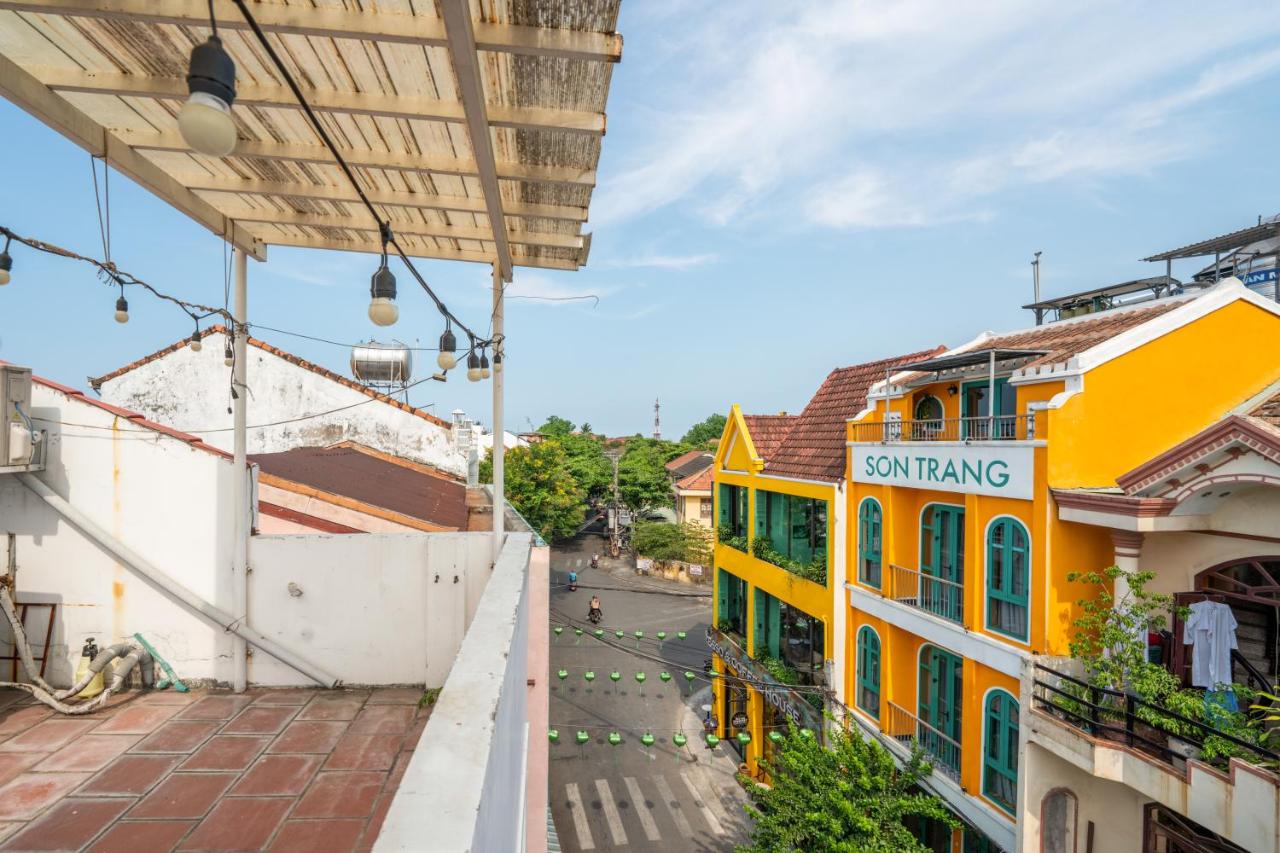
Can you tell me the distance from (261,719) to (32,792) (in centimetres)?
116

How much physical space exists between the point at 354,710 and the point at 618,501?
39143 millimetres

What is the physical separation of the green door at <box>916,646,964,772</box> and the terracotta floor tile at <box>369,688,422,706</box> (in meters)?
9.41

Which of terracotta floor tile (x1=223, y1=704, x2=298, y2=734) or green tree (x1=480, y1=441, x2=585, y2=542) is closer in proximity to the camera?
terracotta floor tile (x1=223, y1=704, x2=298, y2=734)

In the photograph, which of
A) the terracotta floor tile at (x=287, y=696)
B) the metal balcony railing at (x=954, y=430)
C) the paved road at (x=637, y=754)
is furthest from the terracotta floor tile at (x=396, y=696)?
the paved road at (x=637, y=754)

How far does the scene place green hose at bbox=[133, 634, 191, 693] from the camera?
16.4ft

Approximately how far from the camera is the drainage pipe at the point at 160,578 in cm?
491

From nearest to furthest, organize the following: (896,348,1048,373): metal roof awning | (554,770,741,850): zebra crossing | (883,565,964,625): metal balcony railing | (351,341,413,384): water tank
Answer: (896,348,1048,373): metal roof awning → (883,565,964,625): metal balcony railing → (554,770,741,850): zebra crossing → (351,341,413,384): water tank

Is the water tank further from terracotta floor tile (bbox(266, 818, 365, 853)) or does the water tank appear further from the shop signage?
terracotta floor tile (bbox(266, 818, 365, 853))

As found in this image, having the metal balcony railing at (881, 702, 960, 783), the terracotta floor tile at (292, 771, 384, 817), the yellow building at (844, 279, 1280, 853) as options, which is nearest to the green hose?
the terracotta floor tile at (292, 771, 384, 817)

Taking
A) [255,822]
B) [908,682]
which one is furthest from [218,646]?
[908,682]

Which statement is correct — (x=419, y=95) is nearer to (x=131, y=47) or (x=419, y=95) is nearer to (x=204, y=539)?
(x=131, y=47)

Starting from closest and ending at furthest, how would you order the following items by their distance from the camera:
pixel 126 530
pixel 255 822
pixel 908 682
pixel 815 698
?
1. pixel 255 822
2. pixel 126 530
3. pixel 908 682
4. pixel 815 698

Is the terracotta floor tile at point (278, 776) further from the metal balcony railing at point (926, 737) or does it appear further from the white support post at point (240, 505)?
the metal balcony railing at point (926, 737)

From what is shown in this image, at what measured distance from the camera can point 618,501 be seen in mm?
43719
